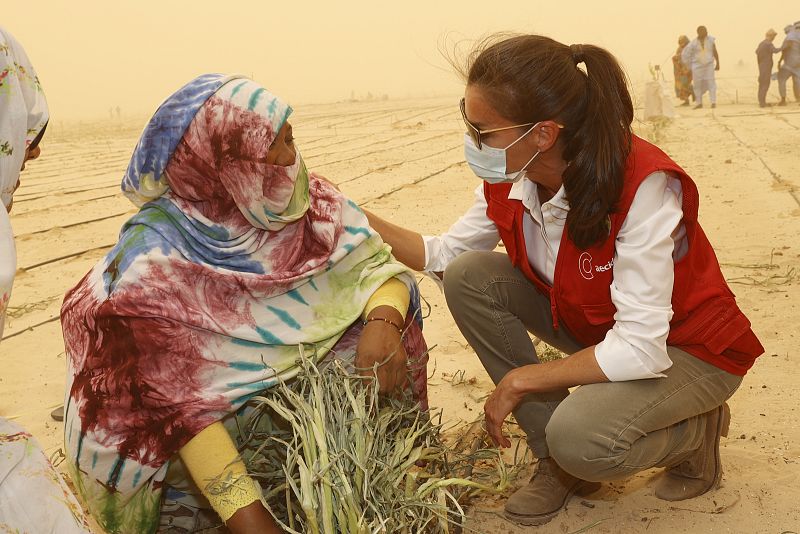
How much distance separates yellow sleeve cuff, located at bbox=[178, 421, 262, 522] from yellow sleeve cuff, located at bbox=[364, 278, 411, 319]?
580mm

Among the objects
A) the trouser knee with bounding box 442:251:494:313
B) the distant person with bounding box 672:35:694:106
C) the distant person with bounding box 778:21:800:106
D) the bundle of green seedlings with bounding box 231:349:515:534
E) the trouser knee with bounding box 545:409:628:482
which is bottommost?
the distant person with bounding box 672:35:694:106

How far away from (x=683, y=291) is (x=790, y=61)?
14361 millimetres

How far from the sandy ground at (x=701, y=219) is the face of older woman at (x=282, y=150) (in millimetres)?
1167

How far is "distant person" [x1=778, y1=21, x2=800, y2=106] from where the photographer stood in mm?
14492

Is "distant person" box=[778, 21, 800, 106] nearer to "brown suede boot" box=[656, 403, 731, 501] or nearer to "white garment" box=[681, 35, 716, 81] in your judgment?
"white garment" box=[681, 35, 716, 81]

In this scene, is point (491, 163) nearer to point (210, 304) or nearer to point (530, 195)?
point (530, 195)

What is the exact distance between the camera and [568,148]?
2.11 metres

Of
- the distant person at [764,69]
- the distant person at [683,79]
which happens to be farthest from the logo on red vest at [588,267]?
the distant person at [683,79]

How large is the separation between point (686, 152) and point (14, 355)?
739 cm

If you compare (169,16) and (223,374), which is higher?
(223,374)

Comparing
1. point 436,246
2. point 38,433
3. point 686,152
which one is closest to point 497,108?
point 436,246

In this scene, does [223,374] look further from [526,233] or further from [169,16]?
[169,16]

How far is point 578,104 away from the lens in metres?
2.06

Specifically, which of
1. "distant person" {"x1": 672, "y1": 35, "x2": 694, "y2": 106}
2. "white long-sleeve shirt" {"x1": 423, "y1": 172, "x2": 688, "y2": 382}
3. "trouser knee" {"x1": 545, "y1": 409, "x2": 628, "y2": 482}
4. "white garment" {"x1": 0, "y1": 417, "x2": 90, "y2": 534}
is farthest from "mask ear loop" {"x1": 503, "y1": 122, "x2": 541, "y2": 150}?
"distant person" {"x1": 672, "y1": 35, "x2": 694, "y2": 106}
